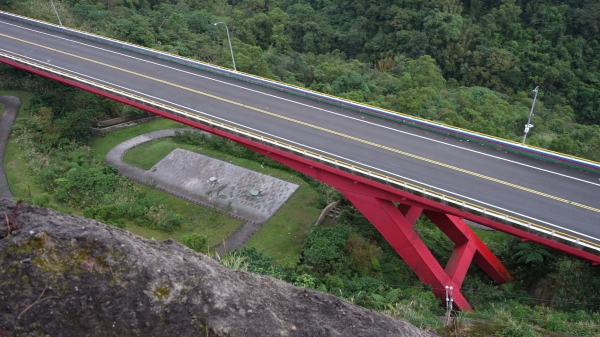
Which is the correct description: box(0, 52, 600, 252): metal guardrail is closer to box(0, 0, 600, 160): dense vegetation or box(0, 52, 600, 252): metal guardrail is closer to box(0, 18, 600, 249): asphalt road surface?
box(0, 18, 600, 249): asphalt road surface

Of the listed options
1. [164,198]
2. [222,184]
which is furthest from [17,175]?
[222,184]

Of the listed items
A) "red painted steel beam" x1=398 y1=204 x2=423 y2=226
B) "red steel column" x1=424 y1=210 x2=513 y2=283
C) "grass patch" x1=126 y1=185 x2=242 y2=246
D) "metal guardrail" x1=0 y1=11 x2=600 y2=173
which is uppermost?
"metal guardrail" x1=0 y1=11 x2=600 y2=173

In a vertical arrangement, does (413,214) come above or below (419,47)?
below

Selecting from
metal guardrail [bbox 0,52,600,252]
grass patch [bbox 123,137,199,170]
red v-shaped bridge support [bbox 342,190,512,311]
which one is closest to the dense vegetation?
grass patch [bbox 123,137,199,170]

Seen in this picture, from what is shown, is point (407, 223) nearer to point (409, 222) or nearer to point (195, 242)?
point (409, 222)

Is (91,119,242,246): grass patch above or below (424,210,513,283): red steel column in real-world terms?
below

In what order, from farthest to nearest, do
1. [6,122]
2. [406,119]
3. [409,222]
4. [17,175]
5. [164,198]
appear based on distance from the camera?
[6,122], [17,175], [164,198], [406,119], [409,222]
